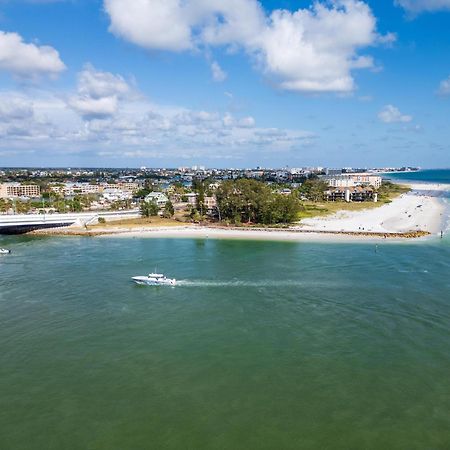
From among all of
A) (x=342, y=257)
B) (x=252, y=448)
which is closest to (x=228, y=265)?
(x=342, y=257)

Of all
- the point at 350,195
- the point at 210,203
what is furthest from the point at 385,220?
the point at 350,195

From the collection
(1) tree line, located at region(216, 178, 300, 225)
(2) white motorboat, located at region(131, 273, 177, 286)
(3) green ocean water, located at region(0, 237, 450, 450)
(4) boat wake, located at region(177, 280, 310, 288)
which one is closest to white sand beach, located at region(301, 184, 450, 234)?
(1) tree line, located at region(216, 178, 300, 225)

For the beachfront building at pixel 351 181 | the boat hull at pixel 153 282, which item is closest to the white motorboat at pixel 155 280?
the boat hull at pixel 153 282

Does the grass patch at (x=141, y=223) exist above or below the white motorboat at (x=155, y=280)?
above

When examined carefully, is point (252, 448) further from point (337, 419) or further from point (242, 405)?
point (337, 419)

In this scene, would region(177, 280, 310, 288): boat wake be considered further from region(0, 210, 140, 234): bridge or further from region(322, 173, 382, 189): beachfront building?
region(322, 173, 382, 189): beachfront building

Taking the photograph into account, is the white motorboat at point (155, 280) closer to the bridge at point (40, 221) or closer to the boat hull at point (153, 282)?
the boat hull at point (153, 282)

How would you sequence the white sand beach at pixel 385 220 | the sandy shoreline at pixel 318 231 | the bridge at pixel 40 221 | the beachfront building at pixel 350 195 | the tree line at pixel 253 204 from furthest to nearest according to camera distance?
the beachfront building at pixel 350 195, the tree line at pixel 253 204, the white sand beach at pixel 385 220, the bridge at pixel 40 221, the sandy shoreline at pixel 318 231
